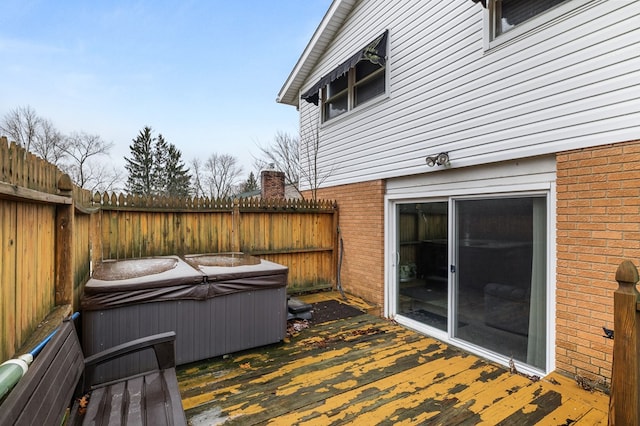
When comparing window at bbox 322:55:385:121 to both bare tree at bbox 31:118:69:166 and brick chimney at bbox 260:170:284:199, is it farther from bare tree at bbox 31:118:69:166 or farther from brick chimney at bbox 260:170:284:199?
bare tree at bbox 31:118:69:166

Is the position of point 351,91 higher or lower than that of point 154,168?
lower

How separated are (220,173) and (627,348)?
101 ft

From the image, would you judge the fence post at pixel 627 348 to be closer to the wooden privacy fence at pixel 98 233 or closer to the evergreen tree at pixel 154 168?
the wooden privacy fence at pixel 98 233

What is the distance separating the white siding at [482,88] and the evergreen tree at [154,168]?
25.9 meters

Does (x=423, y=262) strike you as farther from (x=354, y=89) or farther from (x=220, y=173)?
(x=220, y=173)

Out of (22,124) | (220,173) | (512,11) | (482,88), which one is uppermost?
(22,124)

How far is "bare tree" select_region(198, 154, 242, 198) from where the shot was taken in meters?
29.8

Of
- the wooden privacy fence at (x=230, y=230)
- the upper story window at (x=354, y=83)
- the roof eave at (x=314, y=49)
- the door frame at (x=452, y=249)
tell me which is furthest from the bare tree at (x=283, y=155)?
the door frame at (x=452, y=249)

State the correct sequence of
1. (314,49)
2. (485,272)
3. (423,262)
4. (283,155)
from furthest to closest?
(283,155) → (314,49) → (423,262) → (485,272)

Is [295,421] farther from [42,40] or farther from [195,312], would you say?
[42,40]

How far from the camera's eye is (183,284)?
3.31 m

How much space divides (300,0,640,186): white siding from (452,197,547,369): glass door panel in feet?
2.12

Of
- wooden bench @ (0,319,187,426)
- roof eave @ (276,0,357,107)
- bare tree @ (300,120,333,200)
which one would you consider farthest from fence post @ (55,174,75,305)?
roof eave @ (276,0,357,107)

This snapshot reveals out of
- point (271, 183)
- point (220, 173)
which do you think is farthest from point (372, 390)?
point (220, 173)
